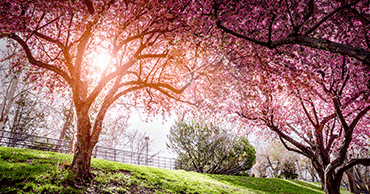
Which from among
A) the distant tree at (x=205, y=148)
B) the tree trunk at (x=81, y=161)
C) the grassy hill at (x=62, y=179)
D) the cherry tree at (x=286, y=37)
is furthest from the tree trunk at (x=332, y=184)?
the distant tree at (x=205, y=148)

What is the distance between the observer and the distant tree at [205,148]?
19.2 m

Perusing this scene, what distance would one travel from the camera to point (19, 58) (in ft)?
28.2

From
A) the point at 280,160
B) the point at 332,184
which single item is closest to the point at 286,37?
the point at 332,184

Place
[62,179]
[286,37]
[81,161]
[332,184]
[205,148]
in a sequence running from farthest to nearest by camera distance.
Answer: [205,148] → [332,184] → [81,161] → [286,37] → [62,179]

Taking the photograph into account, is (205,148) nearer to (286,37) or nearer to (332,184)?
(332,184)

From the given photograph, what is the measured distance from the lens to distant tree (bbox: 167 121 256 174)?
19.2m

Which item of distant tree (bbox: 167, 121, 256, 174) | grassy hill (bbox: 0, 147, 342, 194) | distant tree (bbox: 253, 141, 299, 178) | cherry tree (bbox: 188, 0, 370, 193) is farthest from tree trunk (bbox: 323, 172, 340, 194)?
distant tree (bbox: 253, 141, 299, 178)

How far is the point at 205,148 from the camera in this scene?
19297 millimetres

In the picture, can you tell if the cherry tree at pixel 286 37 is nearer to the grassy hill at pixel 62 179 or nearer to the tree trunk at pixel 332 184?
the tree trunk at pixel 332 184

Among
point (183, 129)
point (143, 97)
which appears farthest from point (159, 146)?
point (143, 97)

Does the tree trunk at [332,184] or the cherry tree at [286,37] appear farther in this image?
the tree trunk at [332,184]

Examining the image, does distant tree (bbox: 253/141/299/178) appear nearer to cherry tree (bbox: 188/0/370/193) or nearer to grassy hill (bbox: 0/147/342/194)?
cherry tree (bbox: 188/0/370/193)

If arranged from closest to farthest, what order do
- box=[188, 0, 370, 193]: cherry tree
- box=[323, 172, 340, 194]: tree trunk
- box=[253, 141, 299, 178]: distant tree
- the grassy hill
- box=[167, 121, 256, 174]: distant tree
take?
the grassy hill → box=[188, 0, 370, 193]: cherry tree → box=[323, 172, 340, 194]: tree trunk → box=[167, 121, 256, 174]: distant tree → box=[253, 141, 299, 178]: distant tree

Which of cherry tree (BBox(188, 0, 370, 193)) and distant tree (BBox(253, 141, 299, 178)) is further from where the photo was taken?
distant tree (BBox(253, 141, 299, 178))
